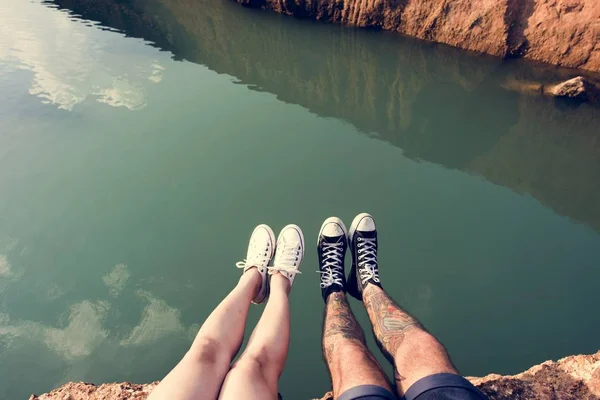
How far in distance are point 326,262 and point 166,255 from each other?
1.41 m

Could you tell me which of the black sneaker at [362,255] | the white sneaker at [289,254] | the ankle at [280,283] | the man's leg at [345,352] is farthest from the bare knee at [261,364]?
the black sneaker at [362,255]

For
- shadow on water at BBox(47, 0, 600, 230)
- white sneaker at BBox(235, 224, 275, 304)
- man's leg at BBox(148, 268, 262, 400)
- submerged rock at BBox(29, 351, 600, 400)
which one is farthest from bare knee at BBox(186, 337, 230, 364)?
shadow on water at BBox(47, 0, 600, 230)

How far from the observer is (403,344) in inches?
74.9

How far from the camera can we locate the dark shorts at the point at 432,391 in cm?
144

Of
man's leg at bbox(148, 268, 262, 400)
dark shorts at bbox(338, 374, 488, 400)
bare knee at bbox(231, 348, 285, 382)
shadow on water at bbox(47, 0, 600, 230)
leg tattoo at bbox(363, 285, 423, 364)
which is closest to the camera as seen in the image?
dark shorts at bbox(338, 374, 488, 400)

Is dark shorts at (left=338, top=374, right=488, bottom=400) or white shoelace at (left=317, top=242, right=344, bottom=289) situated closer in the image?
dark shorts at (left=338, top=374, right=488, bottom=400)

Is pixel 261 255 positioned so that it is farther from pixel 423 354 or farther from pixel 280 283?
pixel 423 354

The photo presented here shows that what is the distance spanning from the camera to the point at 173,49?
620 centimetres

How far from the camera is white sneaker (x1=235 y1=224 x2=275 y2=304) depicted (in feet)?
8.46

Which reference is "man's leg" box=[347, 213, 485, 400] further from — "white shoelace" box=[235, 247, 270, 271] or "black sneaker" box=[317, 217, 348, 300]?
"white shoelace" box=[235, 247, 270, 271]

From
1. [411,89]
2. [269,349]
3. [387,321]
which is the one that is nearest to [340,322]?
[387,321]

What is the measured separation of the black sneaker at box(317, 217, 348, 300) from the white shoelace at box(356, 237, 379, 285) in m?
0.13

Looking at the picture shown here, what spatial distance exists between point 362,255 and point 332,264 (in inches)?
9.8

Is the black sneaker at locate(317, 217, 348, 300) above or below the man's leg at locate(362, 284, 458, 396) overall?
below
